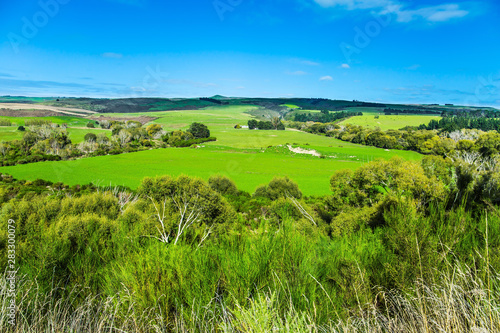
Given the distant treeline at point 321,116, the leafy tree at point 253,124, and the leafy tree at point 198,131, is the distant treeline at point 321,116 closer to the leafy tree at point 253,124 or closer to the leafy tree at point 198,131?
the leafy tree at point 253,124

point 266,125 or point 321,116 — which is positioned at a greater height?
point 321,116

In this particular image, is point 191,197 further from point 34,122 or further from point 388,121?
point 388,121

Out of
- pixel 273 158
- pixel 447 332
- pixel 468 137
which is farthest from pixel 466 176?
pixel 468 137

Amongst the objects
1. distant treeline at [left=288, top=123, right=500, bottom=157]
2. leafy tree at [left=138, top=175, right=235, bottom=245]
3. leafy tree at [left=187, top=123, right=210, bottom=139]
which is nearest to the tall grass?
leafy tree at [left=138, top=175, right=235, bottom=245]

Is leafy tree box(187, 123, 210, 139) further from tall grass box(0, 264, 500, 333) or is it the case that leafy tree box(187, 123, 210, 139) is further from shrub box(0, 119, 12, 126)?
tall grass box(0, 264, 500, 333)

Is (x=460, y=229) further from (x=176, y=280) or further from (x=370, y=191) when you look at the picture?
(x=370, y=191)

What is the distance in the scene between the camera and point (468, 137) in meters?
89.0

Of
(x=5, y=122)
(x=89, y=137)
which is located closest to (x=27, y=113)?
(x=5, y=122)

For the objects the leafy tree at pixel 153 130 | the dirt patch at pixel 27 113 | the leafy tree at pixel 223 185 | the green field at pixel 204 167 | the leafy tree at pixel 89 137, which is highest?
the dirt patch at pixel 27 113

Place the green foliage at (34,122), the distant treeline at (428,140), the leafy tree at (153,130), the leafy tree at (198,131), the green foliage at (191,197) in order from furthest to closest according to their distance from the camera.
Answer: the leafy tree at (153,130)
the leafy tree at (198,131)
the green foliage at (34,122)
the distant treeline at (428,140)
the green foliage at (191,197)

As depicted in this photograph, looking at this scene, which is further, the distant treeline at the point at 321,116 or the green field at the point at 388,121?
the distant treeline at the point at 321,116

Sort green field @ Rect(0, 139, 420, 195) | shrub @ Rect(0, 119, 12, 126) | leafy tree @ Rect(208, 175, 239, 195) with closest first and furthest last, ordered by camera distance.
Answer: leafy tree @ Rect(208, 175, 239, 195) < green field @ Rect(0, 139, 420, 195) < shrub @ Rect(0, 119, 12, 126)

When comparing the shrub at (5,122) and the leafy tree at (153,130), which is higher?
the shrub at (5,122)

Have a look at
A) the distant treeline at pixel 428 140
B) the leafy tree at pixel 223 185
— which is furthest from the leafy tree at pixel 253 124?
the leafy tree at pixel 223 185
